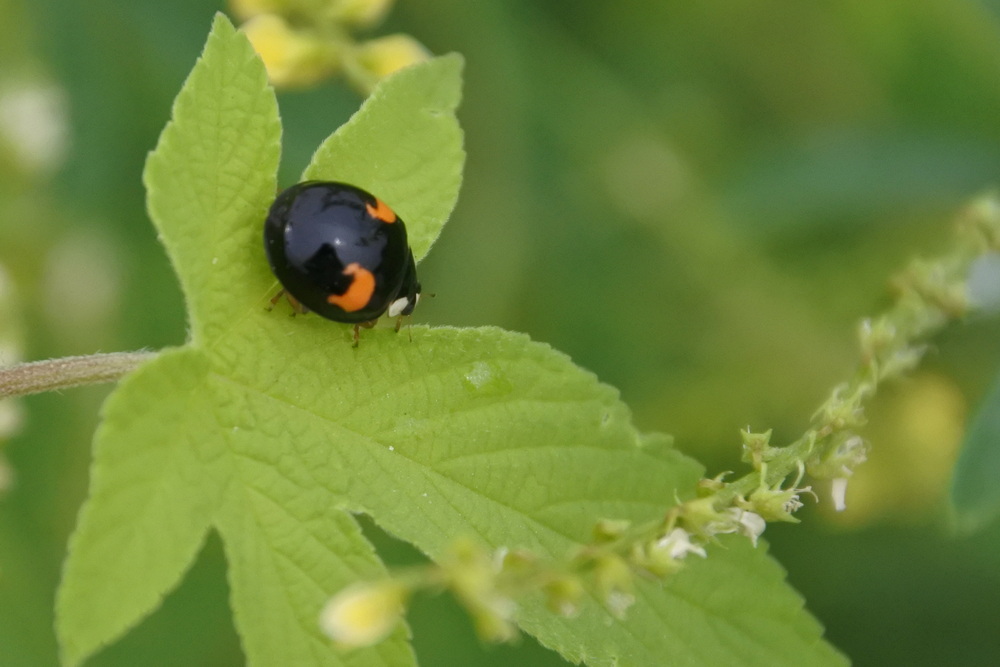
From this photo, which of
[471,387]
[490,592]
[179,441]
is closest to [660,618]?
[471,387]

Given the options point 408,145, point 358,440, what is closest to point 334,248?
point 408,145

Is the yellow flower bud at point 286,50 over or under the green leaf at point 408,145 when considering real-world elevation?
under

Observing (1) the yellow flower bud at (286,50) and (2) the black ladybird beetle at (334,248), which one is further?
(1) the yellow flower bud at (286,50)

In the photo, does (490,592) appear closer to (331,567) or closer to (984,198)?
(331,567)

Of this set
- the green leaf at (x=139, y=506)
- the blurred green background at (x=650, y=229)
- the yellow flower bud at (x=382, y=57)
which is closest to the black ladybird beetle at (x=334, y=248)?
the green leaf at (x=139, y=506)

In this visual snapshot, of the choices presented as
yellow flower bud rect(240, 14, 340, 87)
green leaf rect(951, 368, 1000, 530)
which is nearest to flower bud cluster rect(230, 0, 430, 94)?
yellow flower bud rect(240, 14, 340, 87)

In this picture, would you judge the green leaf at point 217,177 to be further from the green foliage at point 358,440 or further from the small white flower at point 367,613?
the small white flower at point 367,613
